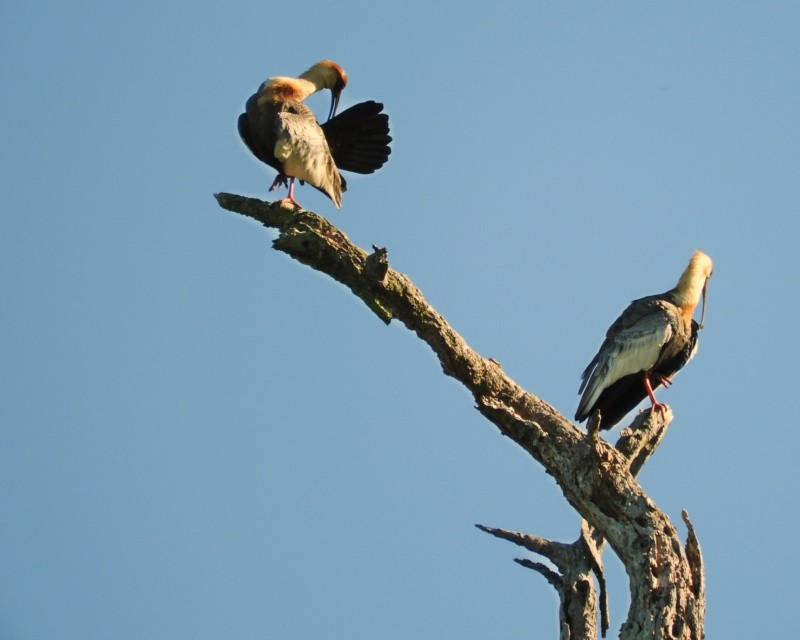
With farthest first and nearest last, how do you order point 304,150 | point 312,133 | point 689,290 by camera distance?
point 312,133, point 304,150, point 689,290

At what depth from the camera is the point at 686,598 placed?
470cm

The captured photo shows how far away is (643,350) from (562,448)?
257 cm

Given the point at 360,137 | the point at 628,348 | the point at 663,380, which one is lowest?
the point at 628,348

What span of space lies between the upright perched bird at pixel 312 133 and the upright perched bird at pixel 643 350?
2627 mm

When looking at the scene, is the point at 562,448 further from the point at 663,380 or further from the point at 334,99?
the point at 334,99

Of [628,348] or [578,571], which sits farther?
[628,348]

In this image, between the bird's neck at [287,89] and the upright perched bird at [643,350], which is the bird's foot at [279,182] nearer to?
the bird's neck at [287,89]

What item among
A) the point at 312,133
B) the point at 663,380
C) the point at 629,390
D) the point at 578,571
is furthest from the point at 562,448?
the point at 312,133

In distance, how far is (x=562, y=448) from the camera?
17.2 ft

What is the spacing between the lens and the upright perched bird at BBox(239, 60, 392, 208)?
812cm

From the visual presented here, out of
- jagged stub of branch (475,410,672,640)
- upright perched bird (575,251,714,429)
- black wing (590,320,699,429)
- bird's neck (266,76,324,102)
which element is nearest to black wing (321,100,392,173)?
bird's neck (266,76,324,102)

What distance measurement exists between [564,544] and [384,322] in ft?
5.02

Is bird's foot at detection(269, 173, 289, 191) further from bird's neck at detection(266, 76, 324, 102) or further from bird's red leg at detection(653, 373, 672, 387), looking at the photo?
bird's red leg at detection(653, 373, 672, 387)

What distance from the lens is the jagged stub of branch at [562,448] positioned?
4.72 metres
